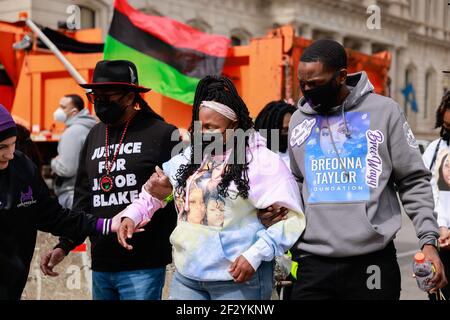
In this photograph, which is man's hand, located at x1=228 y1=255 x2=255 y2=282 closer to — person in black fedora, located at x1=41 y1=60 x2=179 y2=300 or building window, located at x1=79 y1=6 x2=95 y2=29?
person in black fedora, located at x1=41 y1=60 x2=179 y2=300

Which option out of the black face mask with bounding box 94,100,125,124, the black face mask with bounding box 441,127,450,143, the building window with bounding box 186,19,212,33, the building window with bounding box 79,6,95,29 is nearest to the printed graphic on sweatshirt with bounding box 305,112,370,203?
the black face mask with bounding box 94,100,125,124

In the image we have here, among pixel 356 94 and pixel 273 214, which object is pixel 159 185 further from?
pixel 356 94

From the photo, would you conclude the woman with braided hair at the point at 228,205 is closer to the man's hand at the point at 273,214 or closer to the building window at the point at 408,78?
the man's hand at the point at 273,214

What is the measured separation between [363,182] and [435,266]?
45 cm

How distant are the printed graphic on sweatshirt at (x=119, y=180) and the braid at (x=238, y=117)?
580 mm

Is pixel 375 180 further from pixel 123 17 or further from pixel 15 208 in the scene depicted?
pixel 123 17

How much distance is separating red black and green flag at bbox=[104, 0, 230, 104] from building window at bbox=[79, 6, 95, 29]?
382 inches

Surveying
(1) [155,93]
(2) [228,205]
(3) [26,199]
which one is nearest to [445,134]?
(2) [228,205]

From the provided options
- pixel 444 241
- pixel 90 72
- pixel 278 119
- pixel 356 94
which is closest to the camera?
pixel 356 94

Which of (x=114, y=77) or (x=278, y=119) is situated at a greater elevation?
(x=114, y=77)

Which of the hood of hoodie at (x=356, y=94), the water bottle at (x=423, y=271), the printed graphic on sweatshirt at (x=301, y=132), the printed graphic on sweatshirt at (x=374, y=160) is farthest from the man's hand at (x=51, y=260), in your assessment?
the water bottle at (x=423, y=271)

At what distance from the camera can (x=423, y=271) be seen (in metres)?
2.71

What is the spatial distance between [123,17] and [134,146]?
4.99 m

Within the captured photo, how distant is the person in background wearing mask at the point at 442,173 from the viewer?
426cm
